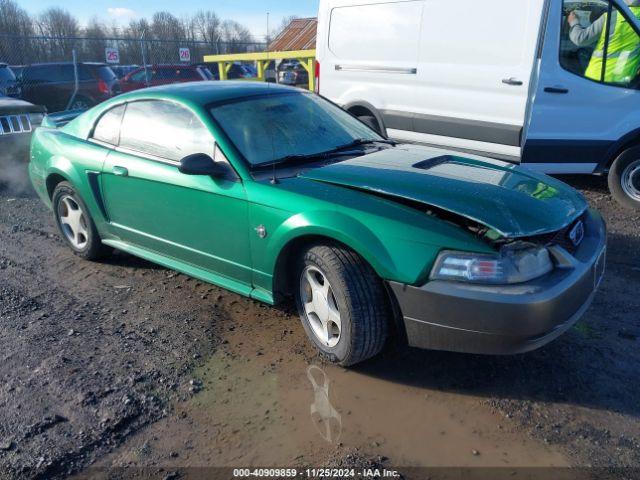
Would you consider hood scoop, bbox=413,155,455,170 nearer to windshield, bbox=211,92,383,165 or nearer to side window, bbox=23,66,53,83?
windshield, bbox=211,92,383,165

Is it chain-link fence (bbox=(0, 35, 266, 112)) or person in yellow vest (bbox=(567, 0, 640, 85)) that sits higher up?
person in yellow vest (bbox=(567, 0, 640, 85))

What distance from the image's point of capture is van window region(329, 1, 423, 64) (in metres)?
6.36

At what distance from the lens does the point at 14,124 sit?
7602 mm

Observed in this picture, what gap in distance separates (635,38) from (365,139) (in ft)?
11.6

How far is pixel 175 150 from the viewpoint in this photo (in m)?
3.75

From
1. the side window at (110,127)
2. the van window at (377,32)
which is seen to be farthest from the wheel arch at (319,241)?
the van window at (377,32)

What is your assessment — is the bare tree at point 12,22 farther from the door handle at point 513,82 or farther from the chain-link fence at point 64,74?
the door handle at point 513,82

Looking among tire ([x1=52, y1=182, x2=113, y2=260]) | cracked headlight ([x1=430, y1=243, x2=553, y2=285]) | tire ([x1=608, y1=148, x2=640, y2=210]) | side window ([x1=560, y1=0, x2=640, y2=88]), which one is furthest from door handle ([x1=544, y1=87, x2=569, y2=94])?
tire ([x1=52, y1=182, x2=113, y2=260])

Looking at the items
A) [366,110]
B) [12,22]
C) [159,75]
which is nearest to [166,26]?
[12,22]

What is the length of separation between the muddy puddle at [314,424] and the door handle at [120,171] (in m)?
1.60

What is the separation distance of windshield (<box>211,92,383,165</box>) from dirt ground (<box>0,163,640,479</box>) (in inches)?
44.2

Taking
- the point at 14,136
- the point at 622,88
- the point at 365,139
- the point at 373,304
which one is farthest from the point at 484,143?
the point at 14,136

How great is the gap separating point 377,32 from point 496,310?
16.6 feet

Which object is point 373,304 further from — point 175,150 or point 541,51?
point 541,51
